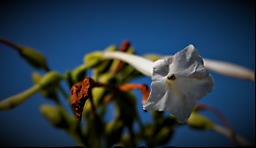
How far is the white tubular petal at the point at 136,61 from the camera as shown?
449mm

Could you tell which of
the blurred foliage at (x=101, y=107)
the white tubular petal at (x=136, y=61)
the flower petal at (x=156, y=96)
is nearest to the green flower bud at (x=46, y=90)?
the blurred foliage at (x=101, y=107)

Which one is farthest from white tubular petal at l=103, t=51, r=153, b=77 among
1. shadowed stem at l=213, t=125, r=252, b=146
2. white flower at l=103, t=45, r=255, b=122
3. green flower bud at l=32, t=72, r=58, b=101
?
shadowed stem at l=213, t=125, r=252, b=146

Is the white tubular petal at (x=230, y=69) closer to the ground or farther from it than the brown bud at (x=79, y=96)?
closer to the ground

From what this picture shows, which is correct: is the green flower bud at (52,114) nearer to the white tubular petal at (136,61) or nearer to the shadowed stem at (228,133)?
the white tubular petal at (136,61)

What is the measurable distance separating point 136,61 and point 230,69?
221 mm

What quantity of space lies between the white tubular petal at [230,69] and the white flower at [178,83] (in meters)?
0.19

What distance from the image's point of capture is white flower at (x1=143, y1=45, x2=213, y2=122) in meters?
0.39

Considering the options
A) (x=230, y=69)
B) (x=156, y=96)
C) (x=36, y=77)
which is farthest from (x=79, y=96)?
(x=230, y=69)

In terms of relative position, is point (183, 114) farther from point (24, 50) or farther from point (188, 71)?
point (24, 50)

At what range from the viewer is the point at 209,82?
43 cm

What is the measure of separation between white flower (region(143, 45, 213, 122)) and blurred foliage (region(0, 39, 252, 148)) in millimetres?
98

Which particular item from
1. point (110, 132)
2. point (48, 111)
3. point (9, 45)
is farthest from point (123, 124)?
point (9, 45)

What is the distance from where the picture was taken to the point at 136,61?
50 cm

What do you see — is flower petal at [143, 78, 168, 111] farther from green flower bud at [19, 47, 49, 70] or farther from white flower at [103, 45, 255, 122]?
green flower bud at [19, 47, 49, 70]
